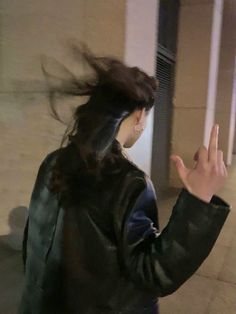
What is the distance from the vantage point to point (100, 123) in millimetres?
1309

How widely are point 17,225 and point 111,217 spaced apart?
3.32m

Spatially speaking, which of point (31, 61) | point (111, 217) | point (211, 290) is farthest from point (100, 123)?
point (31, 61)

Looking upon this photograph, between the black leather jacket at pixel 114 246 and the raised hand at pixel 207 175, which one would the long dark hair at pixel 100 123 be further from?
the raised hand at pixel 207 175

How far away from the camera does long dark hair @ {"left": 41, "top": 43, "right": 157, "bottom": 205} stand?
1.30 metres

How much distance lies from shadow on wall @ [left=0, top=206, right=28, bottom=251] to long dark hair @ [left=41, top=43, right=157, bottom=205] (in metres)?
3.06

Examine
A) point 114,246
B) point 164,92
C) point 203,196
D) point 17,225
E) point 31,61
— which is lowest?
point 17,225

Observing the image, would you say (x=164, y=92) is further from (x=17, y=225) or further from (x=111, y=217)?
(x=111, y=217)

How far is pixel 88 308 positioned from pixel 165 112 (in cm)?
723

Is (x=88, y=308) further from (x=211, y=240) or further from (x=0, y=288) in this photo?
(x=0, y=288)

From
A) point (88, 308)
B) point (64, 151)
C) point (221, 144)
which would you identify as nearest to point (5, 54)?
point (64, 151)

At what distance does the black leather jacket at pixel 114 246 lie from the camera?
3.88 feet

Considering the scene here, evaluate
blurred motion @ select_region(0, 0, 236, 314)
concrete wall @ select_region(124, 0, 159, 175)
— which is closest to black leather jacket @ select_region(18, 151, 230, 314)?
blurred motion @ select_region(0, 0, 236, 314)

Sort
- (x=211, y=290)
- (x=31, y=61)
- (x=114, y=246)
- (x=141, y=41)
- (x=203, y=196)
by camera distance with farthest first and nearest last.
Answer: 1. (x=31, y=61)
2. (x=141, y=41)
3. (x=211, y=290)
4. (x=114, y=246)
5. (x=203, y=196)

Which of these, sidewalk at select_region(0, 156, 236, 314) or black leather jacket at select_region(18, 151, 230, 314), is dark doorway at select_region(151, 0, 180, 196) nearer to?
sidewalk at select_region(0, 156, 236, 314)
